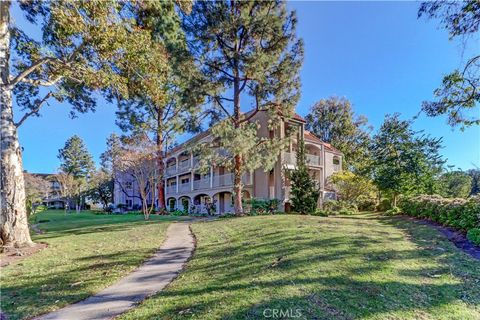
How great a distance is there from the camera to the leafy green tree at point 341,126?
1460 inches

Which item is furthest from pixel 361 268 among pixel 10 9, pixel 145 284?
pixel 10 9

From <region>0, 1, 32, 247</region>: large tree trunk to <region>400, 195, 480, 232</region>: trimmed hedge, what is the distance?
48.1ft

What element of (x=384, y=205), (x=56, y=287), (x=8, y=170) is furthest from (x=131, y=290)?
(x=384, y=205)

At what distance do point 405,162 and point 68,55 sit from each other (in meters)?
22.1

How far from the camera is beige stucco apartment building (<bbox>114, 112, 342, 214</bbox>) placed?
2162 centimetres

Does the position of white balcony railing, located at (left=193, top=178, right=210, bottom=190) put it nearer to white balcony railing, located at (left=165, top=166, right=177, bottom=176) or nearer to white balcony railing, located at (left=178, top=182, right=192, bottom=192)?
white balcony railing, located at (left=178, top=182, right=192, bottom=192)

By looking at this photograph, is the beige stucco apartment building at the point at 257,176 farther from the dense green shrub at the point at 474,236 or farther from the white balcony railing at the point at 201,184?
the dense green shrub at the point at 474,236

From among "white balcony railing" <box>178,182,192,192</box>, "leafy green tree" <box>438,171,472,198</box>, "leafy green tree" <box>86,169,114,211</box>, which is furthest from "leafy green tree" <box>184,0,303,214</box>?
"leafy green tree" <box>86,169,114,211</box>

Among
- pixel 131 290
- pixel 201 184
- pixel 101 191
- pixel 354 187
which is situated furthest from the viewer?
pixel 101 191

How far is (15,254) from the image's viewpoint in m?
7.69

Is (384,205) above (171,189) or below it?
below

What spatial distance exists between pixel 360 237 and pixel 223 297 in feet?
17.3

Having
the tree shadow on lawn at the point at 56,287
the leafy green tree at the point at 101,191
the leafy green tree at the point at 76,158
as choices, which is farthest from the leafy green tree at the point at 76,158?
the tree shadow on lawn at the point at 56,287

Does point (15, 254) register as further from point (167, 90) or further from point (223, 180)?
point (223, 180)
